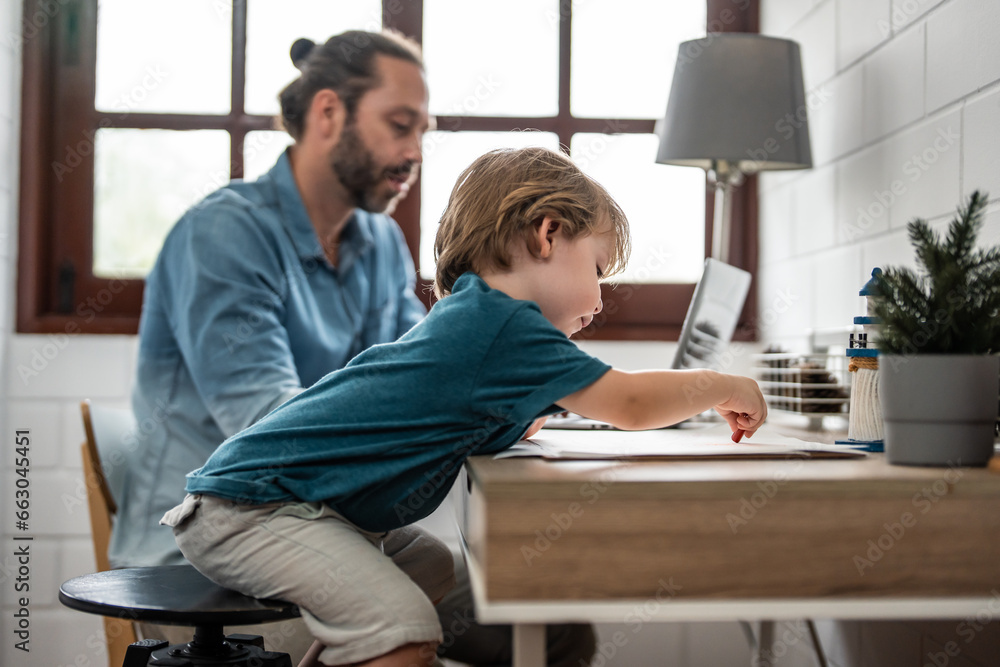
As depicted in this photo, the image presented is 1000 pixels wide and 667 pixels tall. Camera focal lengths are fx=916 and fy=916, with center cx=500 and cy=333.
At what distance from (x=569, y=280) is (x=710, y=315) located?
431mm

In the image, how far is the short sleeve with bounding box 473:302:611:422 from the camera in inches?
35.9

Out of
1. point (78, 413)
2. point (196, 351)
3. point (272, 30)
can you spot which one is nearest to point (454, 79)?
point (272, 30)

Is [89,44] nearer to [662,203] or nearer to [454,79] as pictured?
[454,79]

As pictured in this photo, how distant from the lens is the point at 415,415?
0.98 m

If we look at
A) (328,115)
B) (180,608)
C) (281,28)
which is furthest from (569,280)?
(281,28)

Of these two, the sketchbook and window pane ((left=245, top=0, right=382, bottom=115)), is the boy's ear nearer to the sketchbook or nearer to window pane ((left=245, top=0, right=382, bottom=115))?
the sketchbook

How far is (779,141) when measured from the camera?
68.6 inches

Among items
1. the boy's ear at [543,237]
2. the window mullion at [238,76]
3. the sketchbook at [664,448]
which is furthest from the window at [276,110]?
the boy's ear at [543,237]


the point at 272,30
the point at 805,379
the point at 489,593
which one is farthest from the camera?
the point at 272,30

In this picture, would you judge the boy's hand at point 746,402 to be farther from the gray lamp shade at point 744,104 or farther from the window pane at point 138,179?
the window pane at point 138,179

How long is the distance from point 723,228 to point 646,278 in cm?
43

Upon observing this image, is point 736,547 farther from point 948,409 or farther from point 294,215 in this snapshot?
point 294,215

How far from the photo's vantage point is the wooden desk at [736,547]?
71 cm

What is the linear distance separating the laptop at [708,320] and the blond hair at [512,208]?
0.92ft
